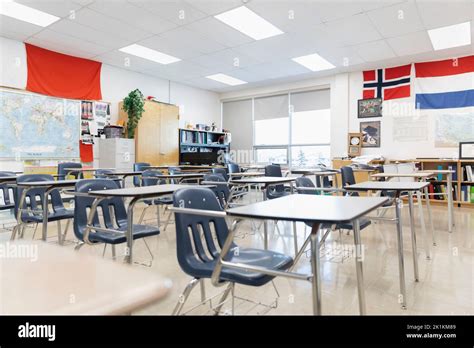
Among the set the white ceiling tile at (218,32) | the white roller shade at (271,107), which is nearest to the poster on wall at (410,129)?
the white roller shade at (271,107)

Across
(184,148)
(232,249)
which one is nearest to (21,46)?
(184,148)

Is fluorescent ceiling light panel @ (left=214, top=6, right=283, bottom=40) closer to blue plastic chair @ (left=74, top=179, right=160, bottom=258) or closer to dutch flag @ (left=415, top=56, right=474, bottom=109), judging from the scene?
blue plastic chair @ (left=74, top=179, right=160, bottom=258)

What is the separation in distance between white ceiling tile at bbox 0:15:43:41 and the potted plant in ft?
7.00

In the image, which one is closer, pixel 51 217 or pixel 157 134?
pixel 51 217

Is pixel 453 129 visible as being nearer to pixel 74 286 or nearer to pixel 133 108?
pixel 133 108

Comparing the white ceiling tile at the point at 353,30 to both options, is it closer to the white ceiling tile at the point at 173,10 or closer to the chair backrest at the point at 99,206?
the white ceiling tile at the point at 173,10

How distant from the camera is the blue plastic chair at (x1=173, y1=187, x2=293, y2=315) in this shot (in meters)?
1.54

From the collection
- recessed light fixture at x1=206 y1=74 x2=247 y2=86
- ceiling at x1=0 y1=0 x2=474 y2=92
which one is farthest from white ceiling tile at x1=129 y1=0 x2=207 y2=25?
recessed light fixture at x1=206 y1=74 x2=247 y2=86

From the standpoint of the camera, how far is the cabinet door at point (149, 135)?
7652 mm

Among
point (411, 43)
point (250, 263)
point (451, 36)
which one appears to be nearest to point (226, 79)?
point (411, 43)

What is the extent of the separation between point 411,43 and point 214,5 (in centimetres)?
396

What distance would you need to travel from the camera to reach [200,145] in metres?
9.52

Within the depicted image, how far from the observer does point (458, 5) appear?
474 cm

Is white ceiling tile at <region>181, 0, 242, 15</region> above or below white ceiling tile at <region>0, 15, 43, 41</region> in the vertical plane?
below
